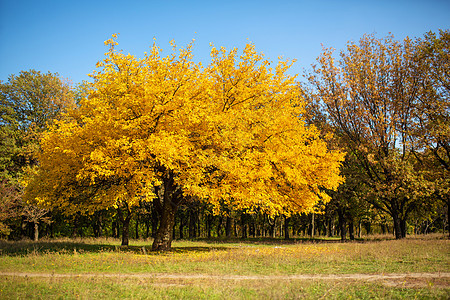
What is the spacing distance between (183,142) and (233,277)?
Answer: 26.9ft

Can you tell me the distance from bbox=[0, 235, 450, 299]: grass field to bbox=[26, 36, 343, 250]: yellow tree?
11.0ft

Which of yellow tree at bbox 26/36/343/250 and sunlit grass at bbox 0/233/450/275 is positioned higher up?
yellow tree at bbox 26/36/343/250

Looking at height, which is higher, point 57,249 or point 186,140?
point 186,140

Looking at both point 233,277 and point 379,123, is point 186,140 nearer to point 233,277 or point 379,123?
point 233,277

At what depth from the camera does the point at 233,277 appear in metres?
11.2

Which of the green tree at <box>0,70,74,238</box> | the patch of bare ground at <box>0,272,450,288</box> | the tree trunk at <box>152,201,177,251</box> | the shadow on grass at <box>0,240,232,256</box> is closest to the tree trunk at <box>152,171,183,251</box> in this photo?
the tree trunk at <box>152,201,177,251</box>

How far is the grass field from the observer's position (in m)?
8.74

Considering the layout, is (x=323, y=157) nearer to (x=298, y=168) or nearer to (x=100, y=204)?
(x=298, y=168)

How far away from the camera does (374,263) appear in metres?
13.6

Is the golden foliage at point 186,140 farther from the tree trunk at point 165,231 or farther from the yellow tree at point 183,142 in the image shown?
the tree trunk at point 165,231

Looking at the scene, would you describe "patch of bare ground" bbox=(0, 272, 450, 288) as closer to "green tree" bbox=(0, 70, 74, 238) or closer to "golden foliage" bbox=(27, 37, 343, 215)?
"golden foliage" bbox=(27, 37, 343, 215)

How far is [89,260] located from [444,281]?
1457 centimetres

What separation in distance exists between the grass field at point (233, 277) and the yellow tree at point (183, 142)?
335cm

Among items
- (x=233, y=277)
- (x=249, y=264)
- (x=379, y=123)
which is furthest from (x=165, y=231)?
(x=379, y=123)
